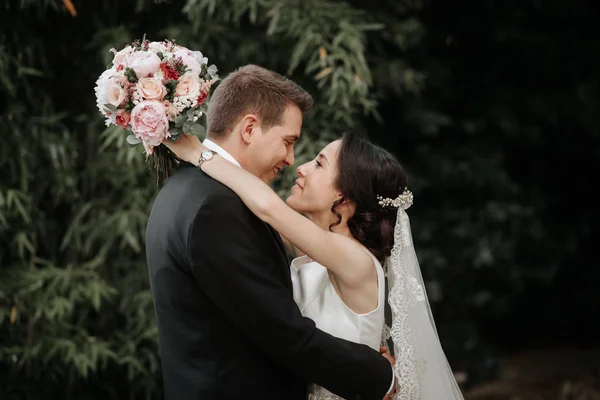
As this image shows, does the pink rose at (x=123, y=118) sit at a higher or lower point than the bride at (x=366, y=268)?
higher

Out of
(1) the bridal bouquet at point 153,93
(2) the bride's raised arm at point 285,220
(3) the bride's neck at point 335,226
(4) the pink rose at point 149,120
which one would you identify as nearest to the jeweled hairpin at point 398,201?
(3) the bride's neck at point 335,226

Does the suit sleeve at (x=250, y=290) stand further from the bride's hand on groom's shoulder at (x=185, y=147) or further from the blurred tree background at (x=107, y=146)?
the blurred tree background at (x=107, y=146)

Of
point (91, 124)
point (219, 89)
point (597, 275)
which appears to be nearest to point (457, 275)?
point (597, 275)

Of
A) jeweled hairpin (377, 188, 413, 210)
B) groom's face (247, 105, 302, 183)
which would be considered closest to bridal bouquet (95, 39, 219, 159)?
groom's face (247, 105, 302, 183)

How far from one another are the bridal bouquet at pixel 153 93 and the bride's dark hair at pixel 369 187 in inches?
27.5

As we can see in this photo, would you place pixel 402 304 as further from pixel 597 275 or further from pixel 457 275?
pixel 597 275

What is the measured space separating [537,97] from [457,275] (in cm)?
182

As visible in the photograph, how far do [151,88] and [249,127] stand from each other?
0.36 meters

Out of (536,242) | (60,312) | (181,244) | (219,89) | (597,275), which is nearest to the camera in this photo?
(181,244)

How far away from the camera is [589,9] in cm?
707

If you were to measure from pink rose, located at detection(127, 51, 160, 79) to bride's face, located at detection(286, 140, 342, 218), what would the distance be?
0.78 m

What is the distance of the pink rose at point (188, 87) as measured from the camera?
2.43 metres

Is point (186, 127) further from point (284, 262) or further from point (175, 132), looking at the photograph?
point (284, 262)

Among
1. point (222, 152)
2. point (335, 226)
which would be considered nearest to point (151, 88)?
point (222, 152)
